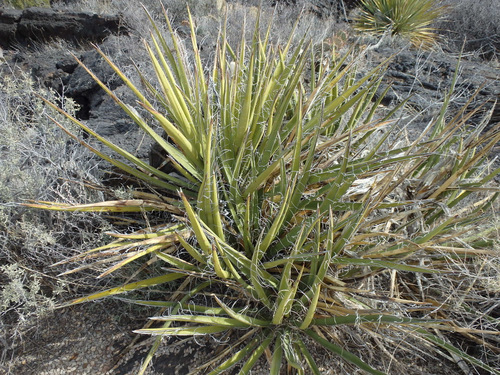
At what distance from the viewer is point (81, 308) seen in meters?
2.20

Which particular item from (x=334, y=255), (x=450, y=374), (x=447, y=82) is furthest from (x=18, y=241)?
(x=447, y=82)

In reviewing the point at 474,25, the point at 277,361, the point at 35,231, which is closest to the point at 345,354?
the point at 277,361

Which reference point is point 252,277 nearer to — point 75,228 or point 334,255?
point 334,255

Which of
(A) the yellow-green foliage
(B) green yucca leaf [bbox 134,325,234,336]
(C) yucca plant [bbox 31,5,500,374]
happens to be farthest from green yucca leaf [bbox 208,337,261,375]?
(A) the yellow-green foliage

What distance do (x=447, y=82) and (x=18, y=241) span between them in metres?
4.57

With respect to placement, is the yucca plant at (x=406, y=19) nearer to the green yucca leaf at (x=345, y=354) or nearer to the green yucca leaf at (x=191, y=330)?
the green yucca leaf at (x=345, y=354)

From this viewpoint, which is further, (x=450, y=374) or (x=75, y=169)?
(x=75, y=169)

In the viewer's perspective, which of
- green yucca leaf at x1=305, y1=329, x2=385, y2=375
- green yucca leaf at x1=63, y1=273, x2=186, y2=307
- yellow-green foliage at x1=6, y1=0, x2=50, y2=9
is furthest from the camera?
yellow-green foliage at x1=6, y1=0, x2=50, y2=9

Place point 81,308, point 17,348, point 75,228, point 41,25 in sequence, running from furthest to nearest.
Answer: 1. point 41,25
2. point 75,228
3. point 81,308
4. point 17,348

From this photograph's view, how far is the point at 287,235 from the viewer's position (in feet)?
6.04

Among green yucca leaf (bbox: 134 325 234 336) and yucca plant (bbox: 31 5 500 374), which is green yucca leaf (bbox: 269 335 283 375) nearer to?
yucca plant (bbox: 31 5 500 374)

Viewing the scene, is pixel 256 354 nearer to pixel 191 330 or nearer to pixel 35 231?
pixel 191 330

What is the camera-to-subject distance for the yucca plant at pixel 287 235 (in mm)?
1650

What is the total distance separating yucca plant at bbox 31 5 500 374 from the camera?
165cm
